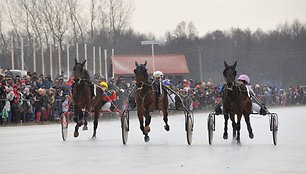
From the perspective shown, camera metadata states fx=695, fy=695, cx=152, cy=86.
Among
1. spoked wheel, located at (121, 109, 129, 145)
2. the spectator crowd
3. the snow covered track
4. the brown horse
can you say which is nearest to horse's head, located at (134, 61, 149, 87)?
the brown horse

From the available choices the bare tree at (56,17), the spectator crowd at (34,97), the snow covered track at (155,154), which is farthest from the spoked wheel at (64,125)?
the bare tree at (56,17)

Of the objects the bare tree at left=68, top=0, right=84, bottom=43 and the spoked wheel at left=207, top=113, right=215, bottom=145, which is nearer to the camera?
the spoked wheel at left=207, top=113, right=215, bottom=145

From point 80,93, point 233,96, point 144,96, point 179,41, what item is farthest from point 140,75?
point 179,41

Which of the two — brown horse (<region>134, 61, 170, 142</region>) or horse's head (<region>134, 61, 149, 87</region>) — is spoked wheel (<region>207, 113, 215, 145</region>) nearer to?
brown horse (<region>134, 61, 170, 142</region>)

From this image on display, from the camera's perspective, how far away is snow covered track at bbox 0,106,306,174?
1143cm

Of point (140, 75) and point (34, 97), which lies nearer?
point (140, 75)

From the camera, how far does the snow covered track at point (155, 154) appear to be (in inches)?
450

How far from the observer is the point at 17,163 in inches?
504

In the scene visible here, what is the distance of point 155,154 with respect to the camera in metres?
14.0

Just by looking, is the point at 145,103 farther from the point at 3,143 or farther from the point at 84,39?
the point at 84,39

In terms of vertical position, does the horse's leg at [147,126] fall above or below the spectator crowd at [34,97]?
below

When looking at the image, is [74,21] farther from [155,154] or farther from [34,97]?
[155,154]

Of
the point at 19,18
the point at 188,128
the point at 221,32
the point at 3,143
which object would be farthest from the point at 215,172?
the point at 221,32

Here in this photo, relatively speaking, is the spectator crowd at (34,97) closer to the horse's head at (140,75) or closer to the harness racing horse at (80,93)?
the harness racing horse at (80,93)
